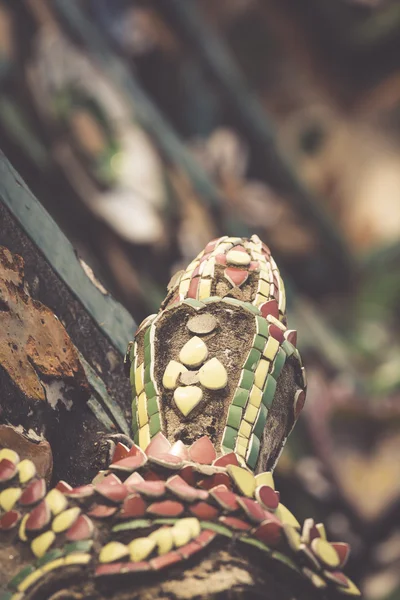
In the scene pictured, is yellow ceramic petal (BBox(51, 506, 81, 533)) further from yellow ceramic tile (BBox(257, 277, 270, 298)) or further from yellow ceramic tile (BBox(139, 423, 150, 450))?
yellow ceramic tile (BBox(257, 277, 270, 298))

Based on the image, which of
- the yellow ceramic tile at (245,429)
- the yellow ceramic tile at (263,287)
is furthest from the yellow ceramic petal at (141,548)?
the yellow ceramic tile at (263,287)

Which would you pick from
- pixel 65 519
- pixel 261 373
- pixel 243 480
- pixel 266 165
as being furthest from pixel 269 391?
pixel 266 165

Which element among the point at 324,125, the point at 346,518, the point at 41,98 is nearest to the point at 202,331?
the point at 41,98

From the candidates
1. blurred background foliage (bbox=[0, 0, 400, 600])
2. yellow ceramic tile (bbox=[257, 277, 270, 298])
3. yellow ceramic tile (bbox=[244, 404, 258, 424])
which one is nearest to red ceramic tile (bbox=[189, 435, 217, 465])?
yellow ceramic tile (bbox=[244, 404, 258, 424])

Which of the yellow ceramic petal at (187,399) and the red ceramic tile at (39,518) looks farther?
the yellow ceramic petal at (187,399)

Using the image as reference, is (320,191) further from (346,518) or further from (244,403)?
(244,403)

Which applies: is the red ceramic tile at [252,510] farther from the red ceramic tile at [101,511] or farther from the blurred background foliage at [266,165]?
the blurred background foliage at [266,165]
